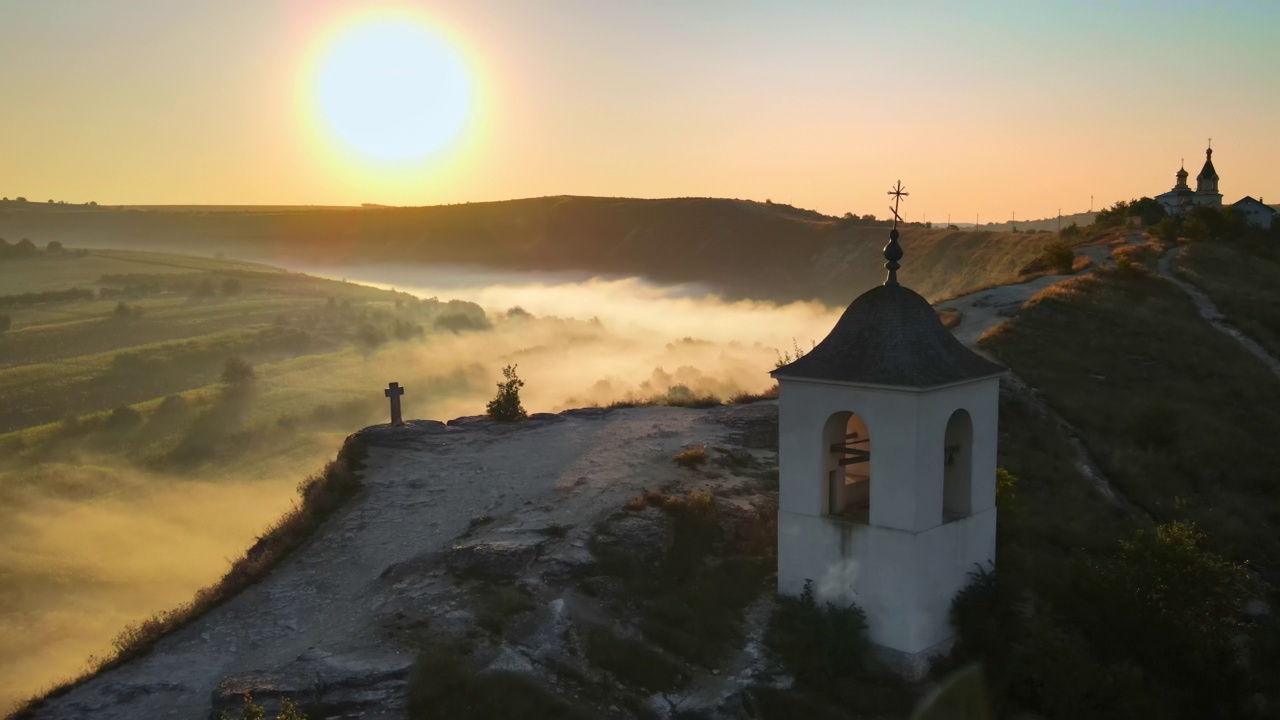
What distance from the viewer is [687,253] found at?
4077 inches

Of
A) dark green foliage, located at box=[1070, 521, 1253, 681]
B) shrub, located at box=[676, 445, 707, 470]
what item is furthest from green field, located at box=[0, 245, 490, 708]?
dark green foliage, located at box=[1070, 521, 1253, 681]

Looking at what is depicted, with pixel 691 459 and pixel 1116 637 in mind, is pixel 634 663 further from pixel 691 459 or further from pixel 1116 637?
pixel 691 459

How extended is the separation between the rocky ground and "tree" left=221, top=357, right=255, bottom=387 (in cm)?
3028

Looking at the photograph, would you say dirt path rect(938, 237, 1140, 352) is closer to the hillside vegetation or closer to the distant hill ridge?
the hillside vegetation

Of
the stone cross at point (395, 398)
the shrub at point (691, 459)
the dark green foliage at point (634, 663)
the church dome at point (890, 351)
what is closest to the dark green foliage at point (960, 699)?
the dark green foliage at point (634, 663)

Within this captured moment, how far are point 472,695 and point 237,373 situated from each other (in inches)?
1641

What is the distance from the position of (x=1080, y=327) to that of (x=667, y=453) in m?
18.6

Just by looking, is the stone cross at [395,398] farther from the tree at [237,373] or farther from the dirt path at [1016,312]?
the tree at [237,373]

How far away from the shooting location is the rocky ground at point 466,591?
11492mm

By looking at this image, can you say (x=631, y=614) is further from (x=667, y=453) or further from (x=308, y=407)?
(x=308, y=407)

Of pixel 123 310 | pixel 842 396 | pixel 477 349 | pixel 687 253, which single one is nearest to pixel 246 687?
pixel 842 396

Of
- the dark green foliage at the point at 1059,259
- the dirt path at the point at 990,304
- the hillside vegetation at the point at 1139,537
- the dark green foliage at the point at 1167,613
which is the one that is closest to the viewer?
the hillside vegetation at the point at 1139,537

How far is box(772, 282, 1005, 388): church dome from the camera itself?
1288cm

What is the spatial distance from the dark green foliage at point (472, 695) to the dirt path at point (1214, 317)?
30.4 metres
